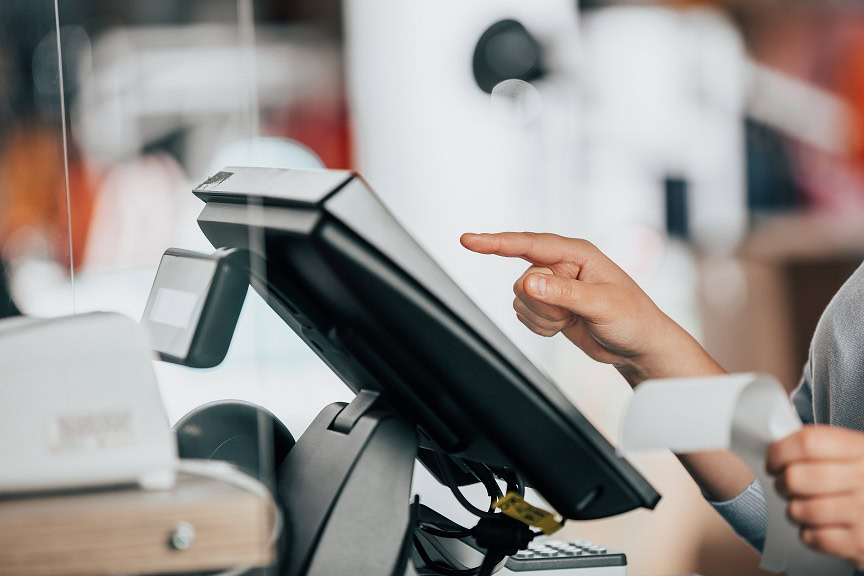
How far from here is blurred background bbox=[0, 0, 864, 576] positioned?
A: 661 mm

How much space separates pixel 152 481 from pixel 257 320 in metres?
0.14

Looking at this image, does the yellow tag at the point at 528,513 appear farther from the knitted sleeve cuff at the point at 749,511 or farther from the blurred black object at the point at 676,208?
the blurred black object at the point at 676,208

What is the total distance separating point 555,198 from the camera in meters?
3.00

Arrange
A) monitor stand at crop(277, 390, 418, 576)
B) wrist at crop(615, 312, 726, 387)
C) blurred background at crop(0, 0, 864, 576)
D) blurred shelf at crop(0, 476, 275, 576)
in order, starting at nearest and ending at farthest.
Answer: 1. blurred shelf at crop(0, 476, 275, 576)
2. monitor stand at crop(277, 390, 418, 576)
3. blurred background at crop(0, 0, 864, 576)
4. wrist at crop(615, 312, 726, 387)

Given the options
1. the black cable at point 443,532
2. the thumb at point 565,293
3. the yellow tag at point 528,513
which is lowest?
the black cable at point 443,532

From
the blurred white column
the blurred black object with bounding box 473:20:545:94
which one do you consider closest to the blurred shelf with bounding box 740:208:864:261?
the blurred white column

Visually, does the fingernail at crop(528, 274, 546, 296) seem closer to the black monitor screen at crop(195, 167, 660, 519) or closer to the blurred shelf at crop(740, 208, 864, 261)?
the black monitor screen at crop(195, 167, 660, 519)

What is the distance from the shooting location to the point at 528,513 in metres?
0.65

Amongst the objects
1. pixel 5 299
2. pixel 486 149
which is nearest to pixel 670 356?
pixel 5 299

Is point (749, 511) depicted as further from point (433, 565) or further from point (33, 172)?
point (33, 172)

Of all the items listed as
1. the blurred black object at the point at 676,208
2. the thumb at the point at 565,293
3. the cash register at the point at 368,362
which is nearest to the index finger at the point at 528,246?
the thumb at the point at 565,293

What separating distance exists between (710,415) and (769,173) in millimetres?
3384

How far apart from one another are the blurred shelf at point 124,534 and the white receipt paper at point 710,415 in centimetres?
21

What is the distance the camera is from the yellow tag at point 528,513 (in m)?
0.65
